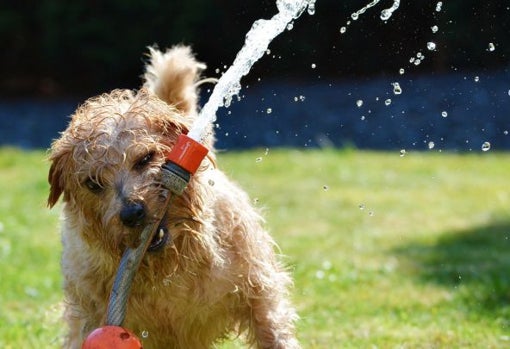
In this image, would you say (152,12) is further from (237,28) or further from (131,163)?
(131,163)

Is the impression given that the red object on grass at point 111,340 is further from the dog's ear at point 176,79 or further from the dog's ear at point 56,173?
the dog's ear at point 176,79

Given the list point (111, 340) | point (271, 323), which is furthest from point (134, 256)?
point (271, 323)

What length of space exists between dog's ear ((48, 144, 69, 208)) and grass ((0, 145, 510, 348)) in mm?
1246

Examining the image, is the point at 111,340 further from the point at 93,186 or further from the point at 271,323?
the point at 271,323

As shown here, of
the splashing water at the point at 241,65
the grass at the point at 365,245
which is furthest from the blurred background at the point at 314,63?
the splashing water at the point at 241,65

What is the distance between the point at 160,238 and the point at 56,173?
2.25 feet

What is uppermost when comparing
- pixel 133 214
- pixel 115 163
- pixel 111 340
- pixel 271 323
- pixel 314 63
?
pixel 115 163

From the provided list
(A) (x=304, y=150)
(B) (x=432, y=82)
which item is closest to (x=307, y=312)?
(A) (x=304, y=150)

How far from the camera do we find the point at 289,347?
14.7 ft

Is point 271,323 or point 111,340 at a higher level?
point 111,340

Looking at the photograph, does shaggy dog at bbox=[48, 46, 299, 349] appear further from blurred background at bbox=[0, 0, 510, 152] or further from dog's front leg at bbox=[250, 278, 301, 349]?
blurred background at bbox=[0, 0, 510, 152]

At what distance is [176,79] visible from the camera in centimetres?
539

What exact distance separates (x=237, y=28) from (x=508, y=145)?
14.1 ft

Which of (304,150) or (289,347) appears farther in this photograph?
(304,150)
